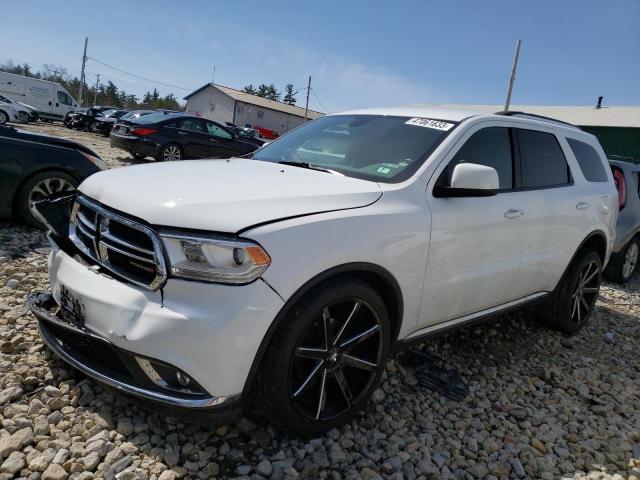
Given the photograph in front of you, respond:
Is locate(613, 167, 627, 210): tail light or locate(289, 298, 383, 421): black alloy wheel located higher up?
locate(613, 167, 627, 210): tail light

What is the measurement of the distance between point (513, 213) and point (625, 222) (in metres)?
4.41

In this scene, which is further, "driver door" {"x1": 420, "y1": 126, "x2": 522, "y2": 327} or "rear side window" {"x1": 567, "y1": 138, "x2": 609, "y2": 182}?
"rear side window" {"x1": 567, "y1": 138, "x2": 609, "y2": 182}

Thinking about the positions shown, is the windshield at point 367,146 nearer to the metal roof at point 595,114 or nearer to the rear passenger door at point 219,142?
the rear passenger door at point 219,142

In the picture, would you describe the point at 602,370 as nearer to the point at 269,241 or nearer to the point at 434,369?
the point at 434,369

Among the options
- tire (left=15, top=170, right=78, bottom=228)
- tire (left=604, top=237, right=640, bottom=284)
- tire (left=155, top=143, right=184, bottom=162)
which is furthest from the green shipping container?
tire (left=15, top=170, right=78, bottom=228)

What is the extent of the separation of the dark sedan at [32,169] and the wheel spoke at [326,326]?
3.80 m

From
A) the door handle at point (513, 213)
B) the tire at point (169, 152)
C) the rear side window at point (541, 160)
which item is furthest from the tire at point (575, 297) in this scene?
the tire at point (169, 152)

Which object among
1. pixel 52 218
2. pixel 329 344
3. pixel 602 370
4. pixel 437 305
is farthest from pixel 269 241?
pixel 602 370

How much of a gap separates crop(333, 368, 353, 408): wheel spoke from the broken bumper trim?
0.61m

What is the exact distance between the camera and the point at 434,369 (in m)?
3.47

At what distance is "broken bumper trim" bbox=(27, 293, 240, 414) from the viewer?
6.57ft

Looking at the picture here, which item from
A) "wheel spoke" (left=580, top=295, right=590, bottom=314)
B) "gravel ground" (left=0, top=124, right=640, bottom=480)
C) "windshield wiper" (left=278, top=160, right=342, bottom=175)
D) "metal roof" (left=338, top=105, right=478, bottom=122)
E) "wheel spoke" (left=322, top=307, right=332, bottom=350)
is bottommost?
"gravel ground" (left=0, top=124, right=640, bottom=480)

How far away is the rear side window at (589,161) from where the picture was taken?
4.34 meters

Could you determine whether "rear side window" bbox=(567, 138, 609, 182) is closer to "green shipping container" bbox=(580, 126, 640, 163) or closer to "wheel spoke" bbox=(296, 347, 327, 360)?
"wheel spoke" bbox=(296, 347, 327, 360)
